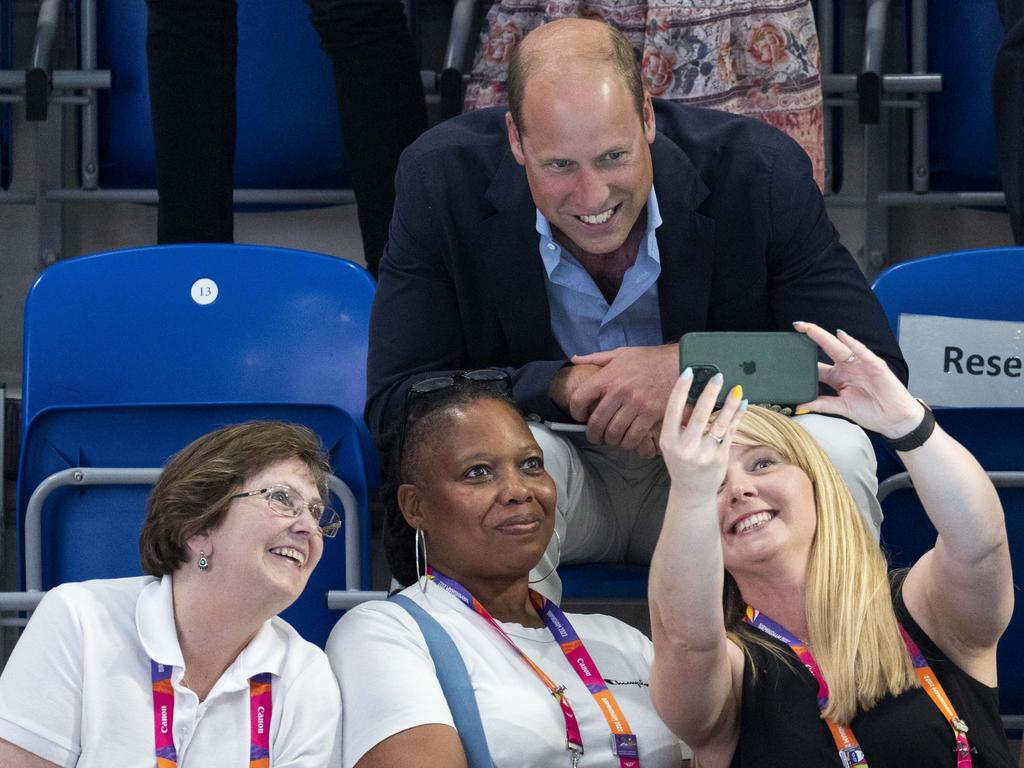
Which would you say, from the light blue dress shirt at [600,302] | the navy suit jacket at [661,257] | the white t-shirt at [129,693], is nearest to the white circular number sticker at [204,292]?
the navy suit jacket at [661,257]

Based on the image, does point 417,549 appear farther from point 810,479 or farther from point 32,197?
point 32,197

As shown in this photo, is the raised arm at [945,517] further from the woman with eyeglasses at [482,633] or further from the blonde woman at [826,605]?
the woman with eyeglasses at [482,633]

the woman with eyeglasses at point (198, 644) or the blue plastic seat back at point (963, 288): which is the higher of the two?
the blue plastic seat back at point (963, 288)

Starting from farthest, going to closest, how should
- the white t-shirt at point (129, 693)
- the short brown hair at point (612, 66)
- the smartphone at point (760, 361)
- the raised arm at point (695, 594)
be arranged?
the short brown hair at point (612, 66) < the white t-shirt at point (129, 693) < the smartphone at point (760, 361) < the raised arm at point (695, 594)

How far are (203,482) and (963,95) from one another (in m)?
2.33

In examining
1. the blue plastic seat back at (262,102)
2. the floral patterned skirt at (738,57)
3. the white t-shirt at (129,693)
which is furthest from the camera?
the blue plastic seat back at (262,102)

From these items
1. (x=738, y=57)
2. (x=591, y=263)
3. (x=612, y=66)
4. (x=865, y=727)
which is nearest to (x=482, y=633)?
(x=865, y=727)

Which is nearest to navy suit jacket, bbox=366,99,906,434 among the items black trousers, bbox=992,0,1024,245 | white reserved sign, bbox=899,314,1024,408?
white reserved sign, bbox=899,314,1024,408

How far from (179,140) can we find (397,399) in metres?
0.83

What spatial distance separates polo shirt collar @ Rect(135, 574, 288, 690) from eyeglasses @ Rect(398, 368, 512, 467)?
0.47 m

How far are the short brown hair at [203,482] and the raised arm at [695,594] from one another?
0.61 metres

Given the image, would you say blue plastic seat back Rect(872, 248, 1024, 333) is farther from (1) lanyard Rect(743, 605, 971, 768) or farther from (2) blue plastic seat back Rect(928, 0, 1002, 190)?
(1) lanyard Rect(743, 605, 971, 768)

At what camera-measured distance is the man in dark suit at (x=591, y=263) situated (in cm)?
251

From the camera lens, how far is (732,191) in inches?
104
